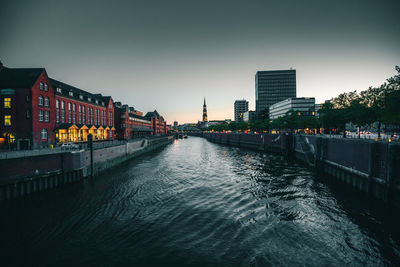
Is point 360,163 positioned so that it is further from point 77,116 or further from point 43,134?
point 77,116

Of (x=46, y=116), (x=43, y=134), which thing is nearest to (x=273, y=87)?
(x=46, y=116)

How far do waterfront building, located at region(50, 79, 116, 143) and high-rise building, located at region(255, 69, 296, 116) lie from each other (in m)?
143

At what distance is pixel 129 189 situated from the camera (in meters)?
20.2

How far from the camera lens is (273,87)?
558 ft

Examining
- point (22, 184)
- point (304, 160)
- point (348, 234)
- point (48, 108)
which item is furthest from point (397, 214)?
point (48, 108)

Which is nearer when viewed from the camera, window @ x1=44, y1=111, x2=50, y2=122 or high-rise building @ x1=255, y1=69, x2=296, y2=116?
window @ x1=44, y1=111, x2=50, y2=122

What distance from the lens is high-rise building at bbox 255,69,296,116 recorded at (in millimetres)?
166625

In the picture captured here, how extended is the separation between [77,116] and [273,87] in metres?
167

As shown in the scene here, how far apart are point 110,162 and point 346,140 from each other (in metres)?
37.5

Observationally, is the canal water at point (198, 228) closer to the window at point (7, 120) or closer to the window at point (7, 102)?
the window at point (7, 120)

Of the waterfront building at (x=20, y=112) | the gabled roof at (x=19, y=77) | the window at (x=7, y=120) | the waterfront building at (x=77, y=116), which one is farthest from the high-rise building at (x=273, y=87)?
the window at (x=7, y=120)

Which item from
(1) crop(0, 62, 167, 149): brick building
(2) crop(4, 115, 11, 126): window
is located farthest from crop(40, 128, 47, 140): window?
(2) crop(4, 115, 11, 126): window

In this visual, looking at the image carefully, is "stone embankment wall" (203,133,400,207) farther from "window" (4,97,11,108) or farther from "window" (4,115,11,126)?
"window" (4,97,11,108)

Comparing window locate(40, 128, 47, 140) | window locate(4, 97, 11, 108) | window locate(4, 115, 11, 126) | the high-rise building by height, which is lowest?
window locate(40, 128, 47, 140)
